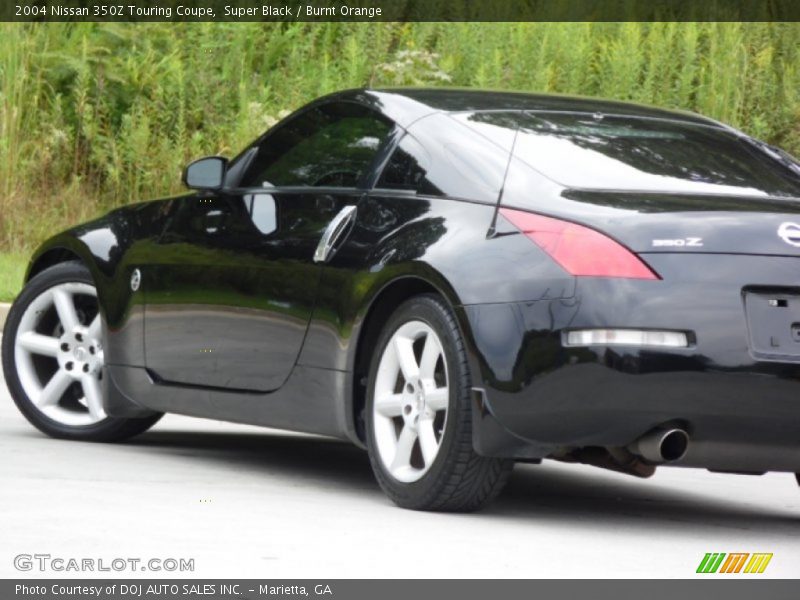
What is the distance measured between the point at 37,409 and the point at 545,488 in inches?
91.4

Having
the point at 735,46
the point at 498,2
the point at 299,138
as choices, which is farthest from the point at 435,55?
the point at 299,138

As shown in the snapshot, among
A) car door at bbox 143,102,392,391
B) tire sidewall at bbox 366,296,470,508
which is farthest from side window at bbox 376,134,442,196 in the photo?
tire sidewall at bbox 366,296,470,508

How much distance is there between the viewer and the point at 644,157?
6484mm

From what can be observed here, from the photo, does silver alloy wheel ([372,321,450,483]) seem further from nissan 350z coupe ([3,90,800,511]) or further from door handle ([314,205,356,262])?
door handle ([314,205,356,262])

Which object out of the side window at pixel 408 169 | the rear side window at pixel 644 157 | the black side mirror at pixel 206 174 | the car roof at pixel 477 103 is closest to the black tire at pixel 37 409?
the black side mirror at pixel 206 174

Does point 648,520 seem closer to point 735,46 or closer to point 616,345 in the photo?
point 616,345

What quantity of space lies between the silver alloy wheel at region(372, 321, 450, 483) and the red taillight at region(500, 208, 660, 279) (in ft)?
1.72

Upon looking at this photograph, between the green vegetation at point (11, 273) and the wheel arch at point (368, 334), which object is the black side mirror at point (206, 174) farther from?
the green vegetation at point (11, 273)

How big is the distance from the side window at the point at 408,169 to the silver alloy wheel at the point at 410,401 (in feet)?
1.85

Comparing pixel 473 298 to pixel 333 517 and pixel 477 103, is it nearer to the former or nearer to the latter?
pixel 333 517

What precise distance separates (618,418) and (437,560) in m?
0.84

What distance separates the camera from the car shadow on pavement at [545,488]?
255 inches

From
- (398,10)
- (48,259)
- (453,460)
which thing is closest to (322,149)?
(453,460)

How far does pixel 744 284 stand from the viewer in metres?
5.72
